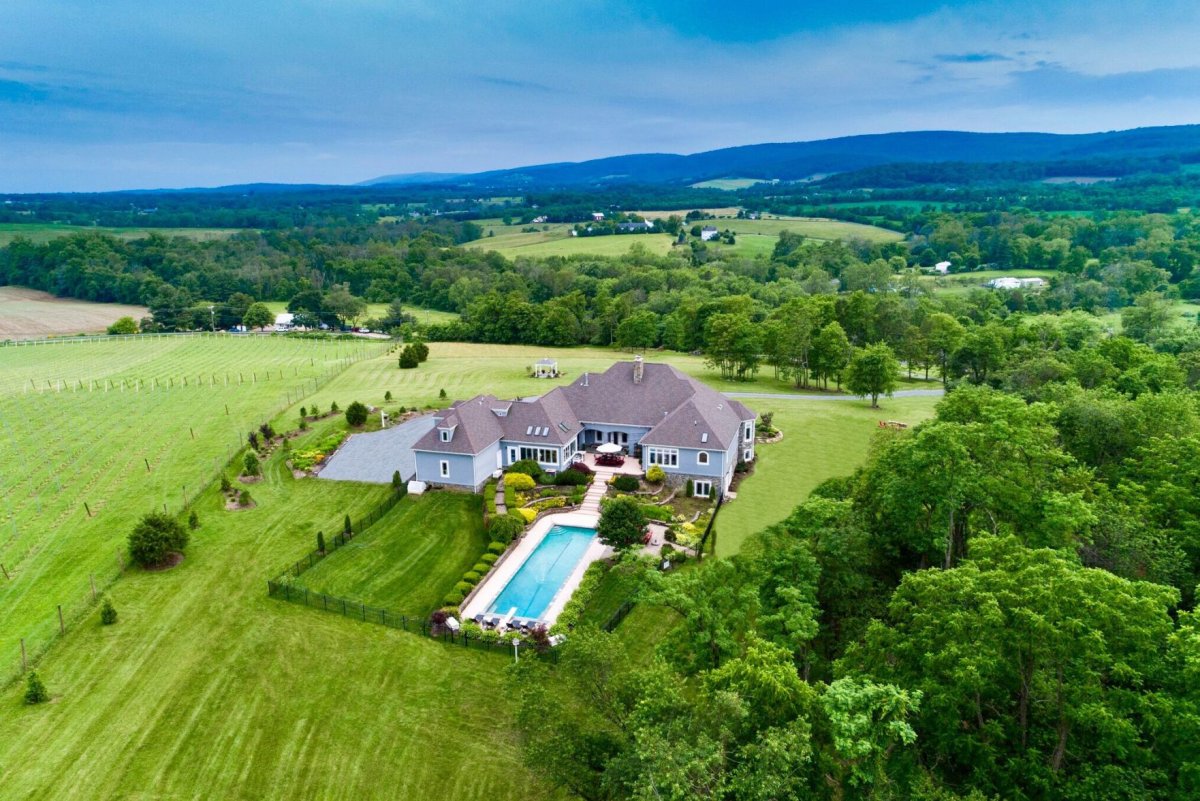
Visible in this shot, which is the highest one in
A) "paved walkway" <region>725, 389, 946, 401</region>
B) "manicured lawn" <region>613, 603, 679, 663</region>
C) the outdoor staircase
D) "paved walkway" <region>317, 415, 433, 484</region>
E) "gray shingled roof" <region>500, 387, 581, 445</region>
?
"gray shingled roof" <region>500, 387, 581, 445</region>

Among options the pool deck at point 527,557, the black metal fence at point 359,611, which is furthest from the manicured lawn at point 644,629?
the black metal fence at point 359,611

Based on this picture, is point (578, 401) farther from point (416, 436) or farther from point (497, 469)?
point (416, 436)

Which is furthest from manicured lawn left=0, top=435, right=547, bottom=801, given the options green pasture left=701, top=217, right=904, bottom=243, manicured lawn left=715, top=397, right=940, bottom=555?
green pasture left=701, top=217, right=904, bottom=243

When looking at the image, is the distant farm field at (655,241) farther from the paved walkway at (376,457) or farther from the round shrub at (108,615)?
the round shrub at (108,615)

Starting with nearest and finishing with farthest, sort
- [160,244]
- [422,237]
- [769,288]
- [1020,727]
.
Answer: [1020,727], [769,288], [160,244], [422,237]

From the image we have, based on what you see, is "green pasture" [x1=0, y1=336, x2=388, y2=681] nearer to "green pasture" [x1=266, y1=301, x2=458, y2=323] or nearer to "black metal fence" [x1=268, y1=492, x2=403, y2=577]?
"black metal fence" [x1=268, y1=492, x2=403, y2=577]

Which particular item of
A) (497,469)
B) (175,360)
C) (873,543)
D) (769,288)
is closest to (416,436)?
(497,469)
